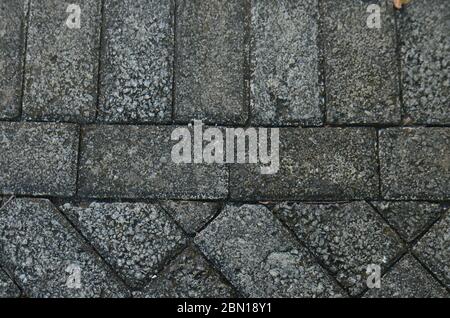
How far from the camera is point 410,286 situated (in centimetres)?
232

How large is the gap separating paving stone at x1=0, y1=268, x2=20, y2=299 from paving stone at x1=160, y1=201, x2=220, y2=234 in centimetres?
68

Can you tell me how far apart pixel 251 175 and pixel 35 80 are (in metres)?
0.99

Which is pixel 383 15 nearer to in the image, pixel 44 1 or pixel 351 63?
pixel 351 63

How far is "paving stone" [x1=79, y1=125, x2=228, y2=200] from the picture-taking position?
7.80ft

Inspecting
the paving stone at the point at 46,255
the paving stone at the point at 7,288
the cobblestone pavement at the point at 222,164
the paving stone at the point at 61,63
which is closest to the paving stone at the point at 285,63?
the cobblestone pavement at the point at 222,164

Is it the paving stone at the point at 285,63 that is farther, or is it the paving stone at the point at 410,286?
the paving stone at the point at 285,63

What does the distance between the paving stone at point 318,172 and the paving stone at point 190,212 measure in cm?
12

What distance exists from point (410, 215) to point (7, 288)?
65.4 inches

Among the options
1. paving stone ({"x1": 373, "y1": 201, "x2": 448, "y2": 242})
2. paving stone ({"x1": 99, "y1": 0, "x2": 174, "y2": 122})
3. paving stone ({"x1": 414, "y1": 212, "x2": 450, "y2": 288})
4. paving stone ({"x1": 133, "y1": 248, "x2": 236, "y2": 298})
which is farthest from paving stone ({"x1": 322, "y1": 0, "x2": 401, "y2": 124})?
paving stone ({"x1": 133, "y1": 248, "x2": 236, "y2": 298})

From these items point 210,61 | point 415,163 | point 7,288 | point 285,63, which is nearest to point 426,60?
point 415,163

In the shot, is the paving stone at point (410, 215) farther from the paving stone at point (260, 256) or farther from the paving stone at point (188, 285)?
the paving stone at point (188, 285)

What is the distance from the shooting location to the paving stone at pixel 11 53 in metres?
2.42
